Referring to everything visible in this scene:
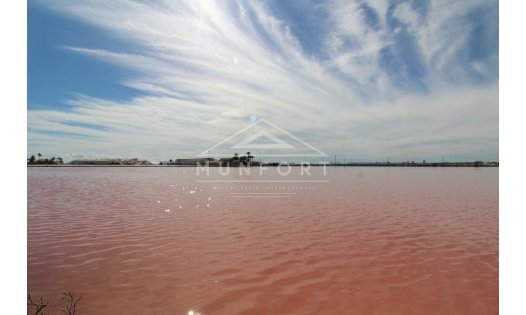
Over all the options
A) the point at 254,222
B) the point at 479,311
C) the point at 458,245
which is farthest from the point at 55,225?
the point at 458,245

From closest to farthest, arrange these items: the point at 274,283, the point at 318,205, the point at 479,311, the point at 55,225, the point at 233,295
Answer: the point at 479,311
the point at 233,295
the point at 274,283
the point at 55,225
the point at 318,205

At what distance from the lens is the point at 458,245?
9.48m

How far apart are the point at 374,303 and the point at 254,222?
7.88 meters
